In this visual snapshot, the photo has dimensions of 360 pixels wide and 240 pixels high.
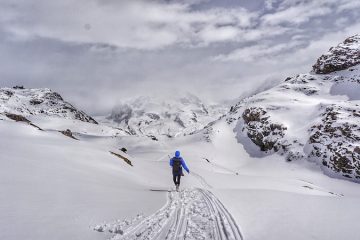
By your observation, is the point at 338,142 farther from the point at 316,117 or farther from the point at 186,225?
the point at 186,225

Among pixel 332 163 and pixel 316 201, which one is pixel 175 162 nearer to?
pixel 316 201

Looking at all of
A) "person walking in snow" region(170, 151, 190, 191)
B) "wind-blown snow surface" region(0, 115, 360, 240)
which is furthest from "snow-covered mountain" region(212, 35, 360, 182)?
"wind-blown snow surface" region(0, 115, 360, 240)

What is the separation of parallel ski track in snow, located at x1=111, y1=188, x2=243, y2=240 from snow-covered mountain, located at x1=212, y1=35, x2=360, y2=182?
74224 millimetres

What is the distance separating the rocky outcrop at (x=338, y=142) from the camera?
7683 cm

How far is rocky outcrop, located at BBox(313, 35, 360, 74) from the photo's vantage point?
5356 inches

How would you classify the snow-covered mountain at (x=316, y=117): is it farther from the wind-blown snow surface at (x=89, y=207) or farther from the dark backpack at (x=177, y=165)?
the wind-blown snow surface at (x=89, y=207)

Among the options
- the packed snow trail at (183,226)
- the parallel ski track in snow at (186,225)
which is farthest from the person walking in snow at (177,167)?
the packed snow trail at (183,226)

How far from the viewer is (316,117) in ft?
320

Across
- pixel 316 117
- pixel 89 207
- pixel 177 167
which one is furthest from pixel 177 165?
pixel 316 117

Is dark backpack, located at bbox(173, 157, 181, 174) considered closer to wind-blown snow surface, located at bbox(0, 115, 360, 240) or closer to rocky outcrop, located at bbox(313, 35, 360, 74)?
wind-blown snow surface, located at bbox(0, 115, 360, 240)

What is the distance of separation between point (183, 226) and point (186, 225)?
0.19m

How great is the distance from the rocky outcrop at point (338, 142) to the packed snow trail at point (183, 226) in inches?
2925

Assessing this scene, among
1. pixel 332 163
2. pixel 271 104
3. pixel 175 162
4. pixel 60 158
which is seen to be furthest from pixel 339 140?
pixel 60 158

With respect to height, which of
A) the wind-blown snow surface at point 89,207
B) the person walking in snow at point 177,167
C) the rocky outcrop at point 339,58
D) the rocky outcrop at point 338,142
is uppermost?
the rocky outcrop at point 339,58
